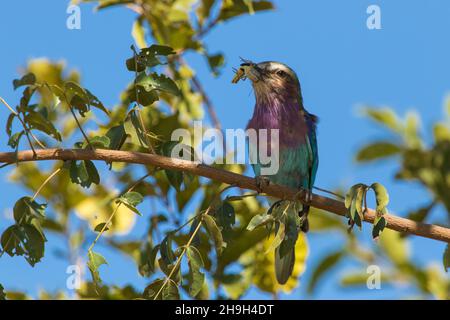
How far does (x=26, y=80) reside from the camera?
3988mm

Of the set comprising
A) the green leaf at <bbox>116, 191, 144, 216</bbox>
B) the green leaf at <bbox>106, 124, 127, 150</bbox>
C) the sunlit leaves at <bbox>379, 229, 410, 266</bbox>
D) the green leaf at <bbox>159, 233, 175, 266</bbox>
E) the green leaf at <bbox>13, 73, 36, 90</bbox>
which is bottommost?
the sunlit leaves at <bbox>379, 229, 410, 266</bbox>

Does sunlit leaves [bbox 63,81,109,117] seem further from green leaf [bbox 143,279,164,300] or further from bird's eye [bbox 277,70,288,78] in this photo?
bird's eye [bbox 277,70,288,78]

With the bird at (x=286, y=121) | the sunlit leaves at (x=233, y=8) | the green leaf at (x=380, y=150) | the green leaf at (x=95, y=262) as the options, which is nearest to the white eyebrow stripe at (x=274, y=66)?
the bird at (x=286, y=121)

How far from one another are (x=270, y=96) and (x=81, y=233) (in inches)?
66.0

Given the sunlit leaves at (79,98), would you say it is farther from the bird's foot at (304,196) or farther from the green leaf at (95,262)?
the bird's foot at (304,196)

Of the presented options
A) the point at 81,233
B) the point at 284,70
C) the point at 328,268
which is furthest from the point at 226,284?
the point at 284,70

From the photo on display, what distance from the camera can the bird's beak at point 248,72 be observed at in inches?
233

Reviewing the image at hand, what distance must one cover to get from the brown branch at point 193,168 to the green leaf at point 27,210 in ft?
0.70

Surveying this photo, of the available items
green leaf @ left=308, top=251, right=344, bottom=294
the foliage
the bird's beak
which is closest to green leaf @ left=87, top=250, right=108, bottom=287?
the foliage

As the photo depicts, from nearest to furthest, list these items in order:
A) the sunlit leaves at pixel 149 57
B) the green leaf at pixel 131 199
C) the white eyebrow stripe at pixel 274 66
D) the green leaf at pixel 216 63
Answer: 1. the green leaf at pixel 131 199
2. the sunlit leaves at pixel 149 57
3. the green leaf at pixel 216 63
4. the white eyebrow stripe at pixel 274 66

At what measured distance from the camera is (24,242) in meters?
4.00

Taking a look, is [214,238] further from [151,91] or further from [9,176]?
[9,176]

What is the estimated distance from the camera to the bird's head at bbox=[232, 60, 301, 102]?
Answer: 6.09 m

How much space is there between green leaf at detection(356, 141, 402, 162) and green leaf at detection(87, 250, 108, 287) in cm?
248
